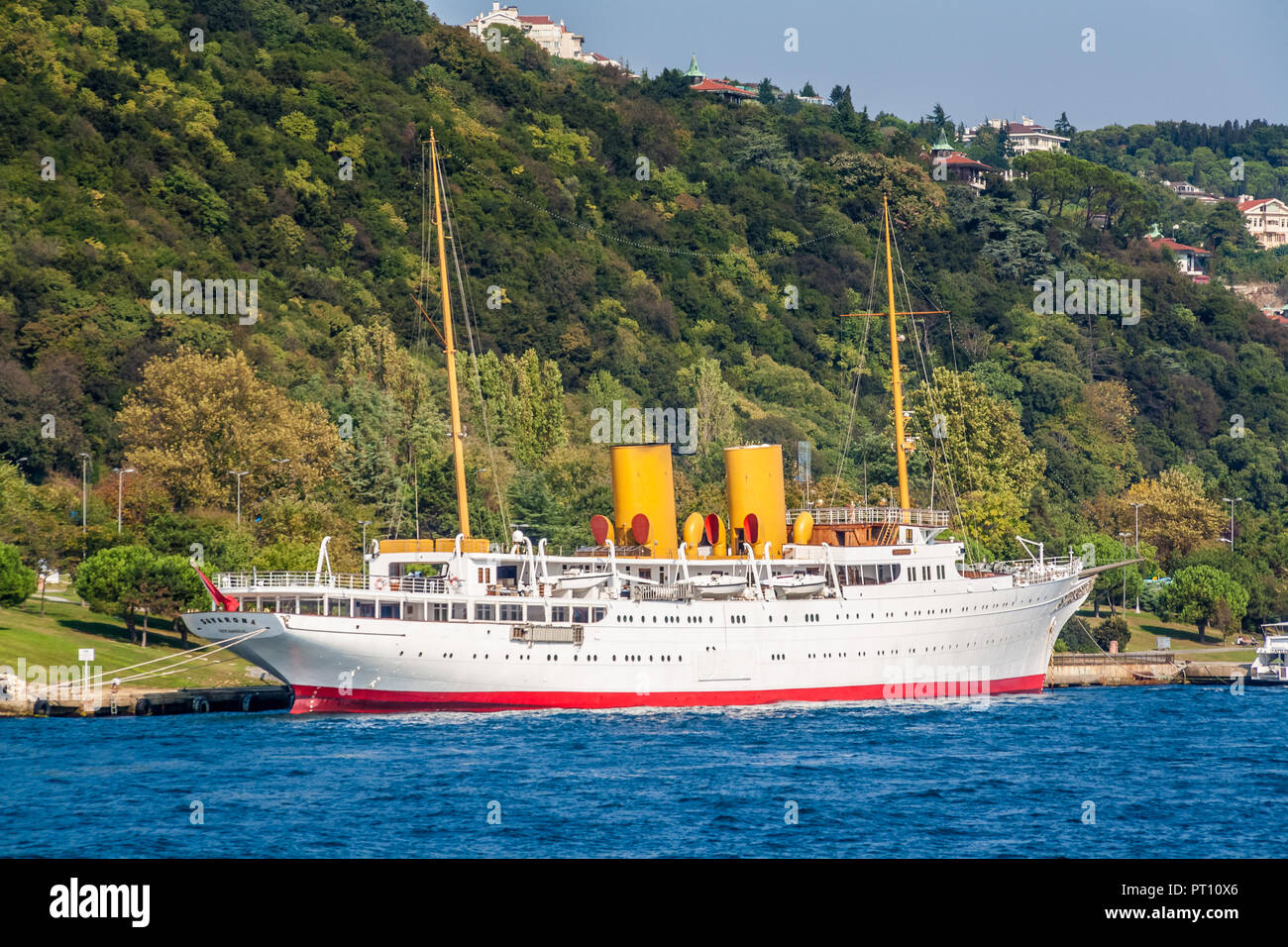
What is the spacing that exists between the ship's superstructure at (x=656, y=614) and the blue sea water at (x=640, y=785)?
189 centimetres

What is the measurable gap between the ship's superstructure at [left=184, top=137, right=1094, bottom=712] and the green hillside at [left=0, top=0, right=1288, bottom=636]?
16514 millimetres

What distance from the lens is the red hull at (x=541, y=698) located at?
58.1 metres

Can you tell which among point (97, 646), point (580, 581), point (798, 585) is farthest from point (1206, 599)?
point (97, 646)

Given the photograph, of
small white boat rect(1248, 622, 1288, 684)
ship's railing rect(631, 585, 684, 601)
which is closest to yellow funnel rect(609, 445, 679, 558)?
ship's railing rect(631, 585, 684, 601)

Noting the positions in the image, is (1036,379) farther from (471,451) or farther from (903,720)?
(903,720)

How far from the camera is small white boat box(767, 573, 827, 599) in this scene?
206 feet

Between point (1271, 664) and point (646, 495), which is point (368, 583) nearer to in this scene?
point (646, 495)

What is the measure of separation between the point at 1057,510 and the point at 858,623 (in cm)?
6522

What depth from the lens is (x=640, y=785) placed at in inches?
1743

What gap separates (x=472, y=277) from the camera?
150 meters

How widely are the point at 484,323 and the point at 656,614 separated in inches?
3426

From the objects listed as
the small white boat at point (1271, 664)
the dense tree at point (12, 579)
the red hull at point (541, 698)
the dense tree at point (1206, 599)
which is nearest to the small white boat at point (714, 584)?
the red hull at point (541, 698)

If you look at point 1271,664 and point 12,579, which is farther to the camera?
point 1271,664

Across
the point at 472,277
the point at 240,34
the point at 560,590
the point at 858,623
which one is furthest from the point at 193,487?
the point at 240,34
